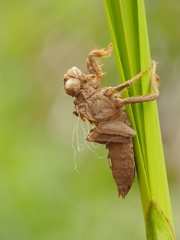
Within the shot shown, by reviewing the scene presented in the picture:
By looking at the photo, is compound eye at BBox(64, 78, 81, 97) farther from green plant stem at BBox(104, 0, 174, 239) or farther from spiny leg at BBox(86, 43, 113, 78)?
green plant stem at BBox(104, 0, 174, 239)

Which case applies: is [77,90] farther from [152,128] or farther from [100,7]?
[100,7]

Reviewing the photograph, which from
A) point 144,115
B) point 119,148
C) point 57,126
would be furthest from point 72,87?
point 57,126

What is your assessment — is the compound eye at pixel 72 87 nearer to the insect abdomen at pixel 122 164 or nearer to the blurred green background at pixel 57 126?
the insect abdomen at pixel 122 164

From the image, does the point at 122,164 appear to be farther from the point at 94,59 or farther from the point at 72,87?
the point at 94,59

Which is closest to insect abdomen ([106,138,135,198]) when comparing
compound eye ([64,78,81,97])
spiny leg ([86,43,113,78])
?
compound eye ([64,78,81,97])

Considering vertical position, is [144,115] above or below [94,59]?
below
